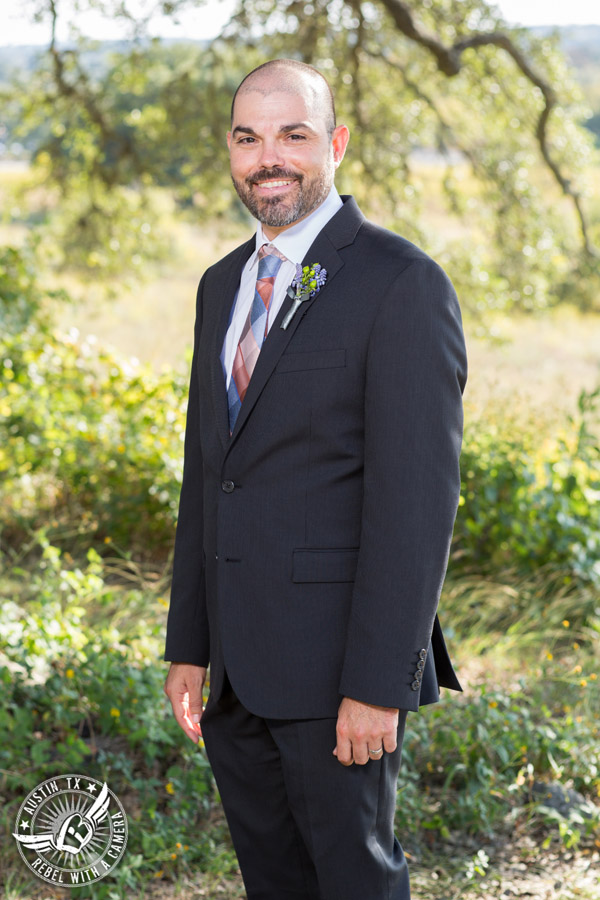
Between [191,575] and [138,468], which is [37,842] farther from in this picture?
[138,468]

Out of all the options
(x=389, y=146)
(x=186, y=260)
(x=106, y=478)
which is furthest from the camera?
(x=186, y=260)

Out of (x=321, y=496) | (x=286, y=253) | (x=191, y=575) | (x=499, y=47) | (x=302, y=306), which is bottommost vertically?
(x=191, y=575)

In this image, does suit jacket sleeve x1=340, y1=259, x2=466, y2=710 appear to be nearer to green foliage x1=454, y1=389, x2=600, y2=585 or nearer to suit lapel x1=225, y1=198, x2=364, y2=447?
suit lapel x1=225, y1=198, x2=364, y2=447

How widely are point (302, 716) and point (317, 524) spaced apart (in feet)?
1.29

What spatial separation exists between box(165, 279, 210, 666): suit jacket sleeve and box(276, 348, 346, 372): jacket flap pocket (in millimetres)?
442

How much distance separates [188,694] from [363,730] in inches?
26.4

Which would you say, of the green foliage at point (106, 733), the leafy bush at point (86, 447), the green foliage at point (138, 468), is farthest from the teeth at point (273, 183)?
the leafy bush at point (86, 447)

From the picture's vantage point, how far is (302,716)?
1852mm

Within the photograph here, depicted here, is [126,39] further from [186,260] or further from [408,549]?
[186,260]

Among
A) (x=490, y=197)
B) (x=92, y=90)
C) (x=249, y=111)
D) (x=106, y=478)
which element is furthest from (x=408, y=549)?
(x=92, y=90)

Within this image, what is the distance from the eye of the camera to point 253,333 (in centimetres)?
200

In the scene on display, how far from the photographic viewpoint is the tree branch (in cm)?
Result: 660

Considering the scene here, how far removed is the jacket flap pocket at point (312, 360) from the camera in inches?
70.9

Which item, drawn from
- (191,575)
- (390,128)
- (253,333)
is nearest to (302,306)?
(253,333)
